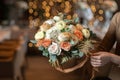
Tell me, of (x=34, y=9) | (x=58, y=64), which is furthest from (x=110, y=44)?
(x=34, y=9)

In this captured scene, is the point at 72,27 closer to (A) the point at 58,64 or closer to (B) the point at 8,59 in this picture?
(A) the point at 58,64

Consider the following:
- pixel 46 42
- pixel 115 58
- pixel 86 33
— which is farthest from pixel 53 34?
pixel 115 58

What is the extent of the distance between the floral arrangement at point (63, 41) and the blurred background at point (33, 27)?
209 mm

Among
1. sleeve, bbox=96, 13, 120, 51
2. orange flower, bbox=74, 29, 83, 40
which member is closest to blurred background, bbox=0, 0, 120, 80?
sleeve, bbox=96, 13, 120, 51

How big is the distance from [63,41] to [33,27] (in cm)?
108

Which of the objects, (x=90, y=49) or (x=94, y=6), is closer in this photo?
(x=90, y=49)

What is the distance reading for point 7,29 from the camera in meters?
5.75

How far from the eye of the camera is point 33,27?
245 centimetres

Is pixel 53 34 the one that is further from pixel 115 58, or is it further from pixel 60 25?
pixel 115 58

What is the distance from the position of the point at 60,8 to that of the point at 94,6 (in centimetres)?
28

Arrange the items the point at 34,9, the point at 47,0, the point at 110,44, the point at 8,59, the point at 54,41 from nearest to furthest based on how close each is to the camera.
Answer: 1. the point at 54,41
2. the point at 110,44
3. the point at 47,0
4. the point at 34,9
5. the point at 8,59

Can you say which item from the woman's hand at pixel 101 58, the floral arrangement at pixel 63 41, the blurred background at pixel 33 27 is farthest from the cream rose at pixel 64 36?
the blurred background at pixel 33 27

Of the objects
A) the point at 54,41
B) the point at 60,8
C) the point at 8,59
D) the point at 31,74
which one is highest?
the point at 60,8

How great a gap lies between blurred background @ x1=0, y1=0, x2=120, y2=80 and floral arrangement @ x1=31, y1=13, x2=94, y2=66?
0.21 m
